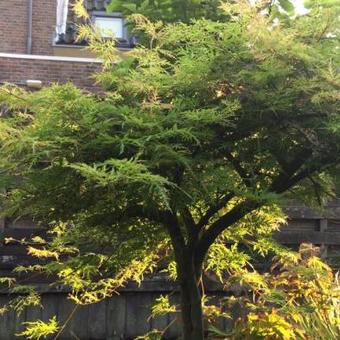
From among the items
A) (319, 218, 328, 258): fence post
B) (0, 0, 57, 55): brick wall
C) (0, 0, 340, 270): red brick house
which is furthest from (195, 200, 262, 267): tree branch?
(0, 0, 57, 55): brick wall

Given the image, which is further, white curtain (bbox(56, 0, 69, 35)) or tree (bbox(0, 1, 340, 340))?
white curtain (bbox(56, 0, 69, 35))

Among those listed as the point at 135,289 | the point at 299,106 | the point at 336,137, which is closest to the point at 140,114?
the point at 299,106

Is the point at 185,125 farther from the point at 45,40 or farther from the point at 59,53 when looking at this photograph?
the point at 45,40

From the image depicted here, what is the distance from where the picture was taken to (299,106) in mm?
3553

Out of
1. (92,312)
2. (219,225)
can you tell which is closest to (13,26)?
(92,312)

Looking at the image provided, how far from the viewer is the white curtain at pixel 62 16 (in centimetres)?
1285

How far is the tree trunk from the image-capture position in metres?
4.58

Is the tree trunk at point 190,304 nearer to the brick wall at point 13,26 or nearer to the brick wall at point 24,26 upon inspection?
the brick wall at point 24,26

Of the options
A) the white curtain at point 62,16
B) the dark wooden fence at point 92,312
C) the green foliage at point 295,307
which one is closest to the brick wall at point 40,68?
the dark wooden fence at point 92,312

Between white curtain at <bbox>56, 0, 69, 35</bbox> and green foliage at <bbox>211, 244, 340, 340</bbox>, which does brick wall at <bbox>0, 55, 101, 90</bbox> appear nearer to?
white curtain at <bbox>56, 0, 69, 35</bbox>

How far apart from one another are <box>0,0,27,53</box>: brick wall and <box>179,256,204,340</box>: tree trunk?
11.1 metres

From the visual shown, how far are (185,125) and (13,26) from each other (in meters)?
12.2

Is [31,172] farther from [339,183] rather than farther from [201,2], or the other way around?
[201,2]

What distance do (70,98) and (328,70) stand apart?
1429 millimetres
